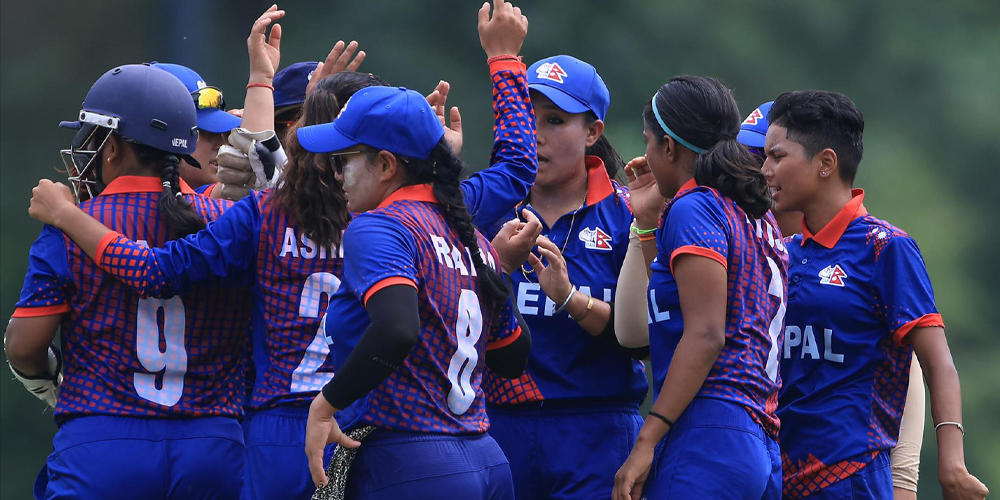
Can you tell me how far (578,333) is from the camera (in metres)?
3.81

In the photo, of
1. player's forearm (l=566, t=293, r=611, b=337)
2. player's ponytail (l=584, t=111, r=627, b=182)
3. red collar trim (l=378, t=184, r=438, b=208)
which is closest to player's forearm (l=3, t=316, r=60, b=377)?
red collar trim (l=378, t=184, r=438, b=208)

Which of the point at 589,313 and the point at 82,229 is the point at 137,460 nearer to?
the point at 82,229

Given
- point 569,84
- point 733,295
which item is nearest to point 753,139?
point 569,84

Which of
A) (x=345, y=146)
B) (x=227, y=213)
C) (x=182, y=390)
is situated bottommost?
(x=182, y=390)

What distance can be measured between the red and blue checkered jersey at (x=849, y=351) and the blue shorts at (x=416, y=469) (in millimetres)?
1252

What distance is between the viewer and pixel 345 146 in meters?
2.75

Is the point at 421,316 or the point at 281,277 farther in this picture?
the point at 281,277

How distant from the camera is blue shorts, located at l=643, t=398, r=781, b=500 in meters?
2.93

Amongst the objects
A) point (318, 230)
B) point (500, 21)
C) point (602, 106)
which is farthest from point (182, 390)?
point (602, 106)

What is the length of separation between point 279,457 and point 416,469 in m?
0.70

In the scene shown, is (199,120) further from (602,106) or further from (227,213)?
(602,106)

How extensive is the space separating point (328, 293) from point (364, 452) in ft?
2.17

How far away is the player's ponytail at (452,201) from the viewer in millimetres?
2814

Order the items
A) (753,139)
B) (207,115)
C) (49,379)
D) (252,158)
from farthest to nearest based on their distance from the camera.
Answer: (753,139), (207,115), (252,158), (49,379)
